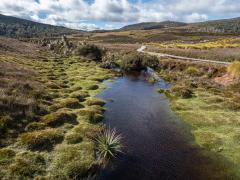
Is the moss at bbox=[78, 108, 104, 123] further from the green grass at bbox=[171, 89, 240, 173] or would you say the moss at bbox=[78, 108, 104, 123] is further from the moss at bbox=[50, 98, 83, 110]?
the green grass at bbox=[171, 89, 240, 173]

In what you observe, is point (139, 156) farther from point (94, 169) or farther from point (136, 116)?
point (136, 116)

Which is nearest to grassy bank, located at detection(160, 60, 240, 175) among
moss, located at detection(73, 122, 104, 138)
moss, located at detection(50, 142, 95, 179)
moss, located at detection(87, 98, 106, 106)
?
moss, located at detection(73, 122, 104, 138)

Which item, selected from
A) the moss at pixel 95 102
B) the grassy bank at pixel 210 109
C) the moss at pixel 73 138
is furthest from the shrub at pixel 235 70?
the moss at pixel 73 138

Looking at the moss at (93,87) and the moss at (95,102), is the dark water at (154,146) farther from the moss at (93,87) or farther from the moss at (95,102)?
the moss at (93,87)

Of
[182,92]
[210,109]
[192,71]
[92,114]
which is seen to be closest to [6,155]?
[92,114]

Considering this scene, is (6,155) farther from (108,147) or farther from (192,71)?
(192,71)

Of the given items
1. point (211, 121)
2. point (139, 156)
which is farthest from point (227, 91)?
point (139, 156)
